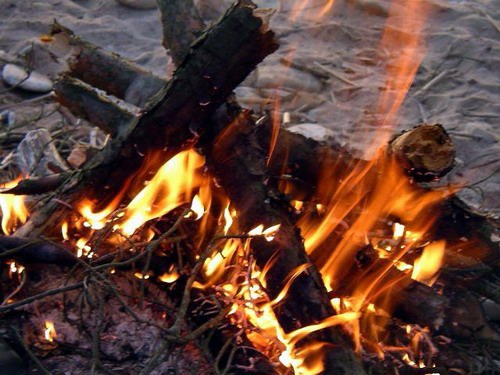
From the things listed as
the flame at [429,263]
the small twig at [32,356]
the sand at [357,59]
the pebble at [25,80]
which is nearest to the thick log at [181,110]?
the small twig at [32,356]

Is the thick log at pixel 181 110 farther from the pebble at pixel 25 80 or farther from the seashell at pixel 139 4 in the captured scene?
the seashell at pixel 139 4

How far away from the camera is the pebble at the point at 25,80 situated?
16.7 feet

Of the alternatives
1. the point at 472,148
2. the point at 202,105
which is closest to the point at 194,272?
the point at 202,105

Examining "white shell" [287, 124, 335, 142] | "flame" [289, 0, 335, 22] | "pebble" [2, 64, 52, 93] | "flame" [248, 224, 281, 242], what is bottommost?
"pebble" [2, 64, 52, 93]

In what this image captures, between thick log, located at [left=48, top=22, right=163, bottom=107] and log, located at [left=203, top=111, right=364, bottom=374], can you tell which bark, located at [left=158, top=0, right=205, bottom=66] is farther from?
log, located at [left=203, top=111, right=364, bottom=374]

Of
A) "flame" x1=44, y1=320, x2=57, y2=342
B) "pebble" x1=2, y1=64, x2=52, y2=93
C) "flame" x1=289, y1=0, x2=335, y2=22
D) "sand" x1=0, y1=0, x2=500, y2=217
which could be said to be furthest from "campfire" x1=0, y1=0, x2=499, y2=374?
"flame" x1=289, y1=0, x2=335, y2=22

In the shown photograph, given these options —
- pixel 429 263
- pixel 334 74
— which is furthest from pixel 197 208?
pixel 334 74

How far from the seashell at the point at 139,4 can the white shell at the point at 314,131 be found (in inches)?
97.6

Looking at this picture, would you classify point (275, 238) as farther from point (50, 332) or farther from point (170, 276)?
point (50, 332)

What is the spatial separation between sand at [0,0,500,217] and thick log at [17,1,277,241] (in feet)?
6.35

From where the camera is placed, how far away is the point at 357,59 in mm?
5699

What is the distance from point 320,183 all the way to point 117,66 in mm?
1036

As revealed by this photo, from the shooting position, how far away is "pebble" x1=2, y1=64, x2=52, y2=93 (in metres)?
5.09

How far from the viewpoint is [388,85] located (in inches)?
210
